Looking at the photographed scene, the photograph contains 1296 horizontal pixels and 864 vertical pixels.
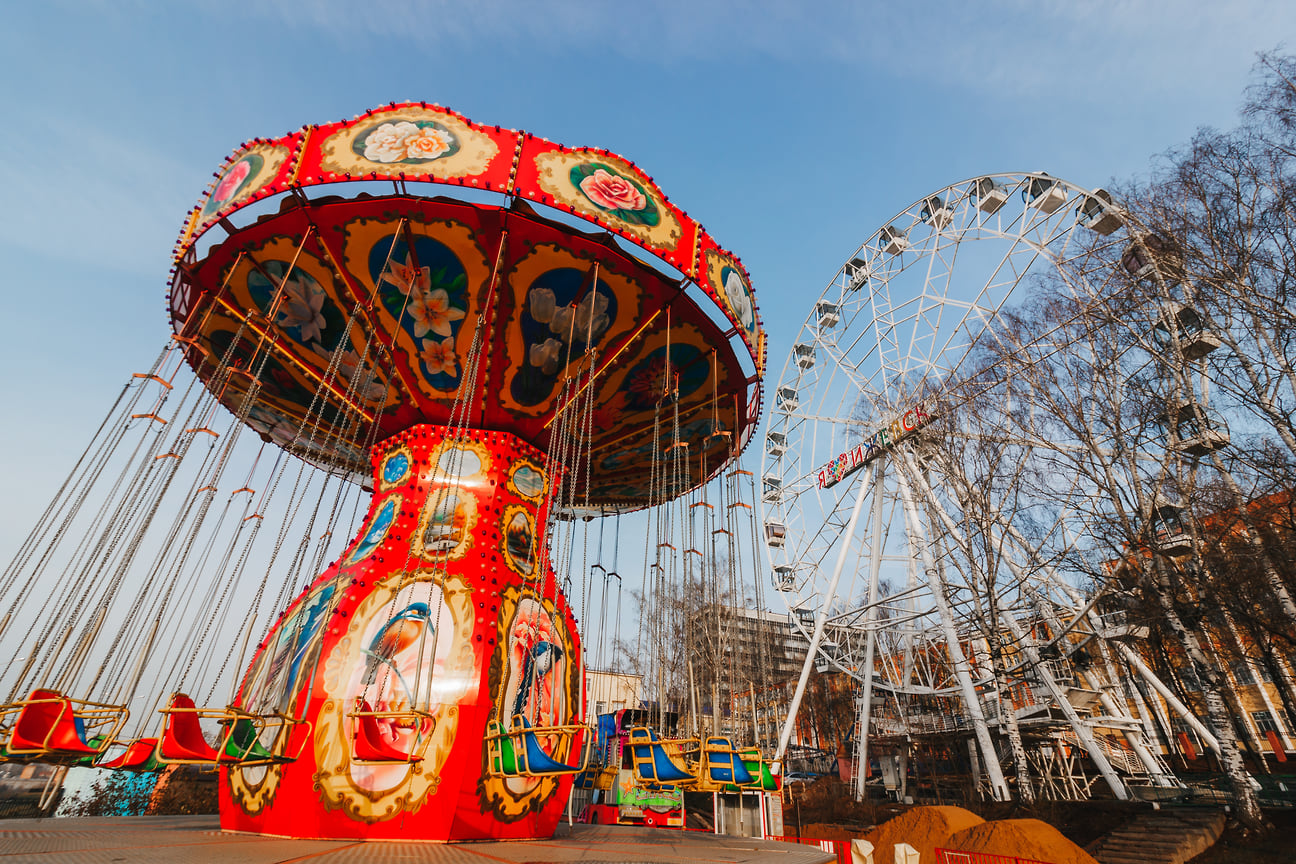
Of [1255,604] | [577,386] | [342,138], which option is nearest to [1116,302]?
[1255,604]

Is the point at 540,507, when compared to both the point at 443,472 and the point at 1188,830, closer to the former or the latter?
the point at 443,472

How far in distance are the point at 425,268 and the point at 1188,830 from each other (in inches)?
641

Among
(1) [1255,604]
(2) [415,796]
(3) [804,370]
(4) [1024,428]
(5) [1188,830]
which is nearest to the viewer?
(2) [415,796]

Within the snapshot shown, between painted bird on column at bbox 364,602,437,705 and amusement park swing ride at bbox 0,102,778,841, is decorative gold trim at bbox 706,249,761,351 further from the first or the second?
painted bird on column at bbox 364,602,437,705

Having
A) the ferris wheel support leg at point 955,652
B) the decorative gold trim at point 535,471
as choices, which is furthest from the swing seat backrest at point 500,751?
the ferris wheel support leg at point 955,652

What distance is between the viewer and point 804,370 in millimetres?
26609

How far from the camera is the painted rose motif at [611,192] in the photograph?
23.4ft

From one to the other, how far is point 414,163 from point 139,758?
6322 millimetres

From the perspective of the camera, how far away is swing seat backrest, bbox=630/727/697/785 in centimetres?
700

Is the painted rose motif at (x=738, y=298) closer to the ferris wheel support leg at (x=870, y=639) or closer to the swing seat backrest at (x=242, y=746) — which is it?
the swing seat backrest at (x=242, y=746)

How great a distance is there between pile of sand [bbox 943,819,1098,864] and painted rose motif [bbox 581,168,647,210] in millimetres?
11465

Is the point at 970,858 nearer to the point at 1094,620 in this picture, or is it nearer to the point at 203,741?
the point at 203,741

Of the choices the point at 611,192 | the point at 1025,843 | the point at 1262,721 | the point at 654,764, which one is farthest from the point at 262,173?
the point at 1262,721

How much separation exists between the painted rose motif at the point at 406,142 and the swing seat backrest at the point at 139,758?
6110mm
